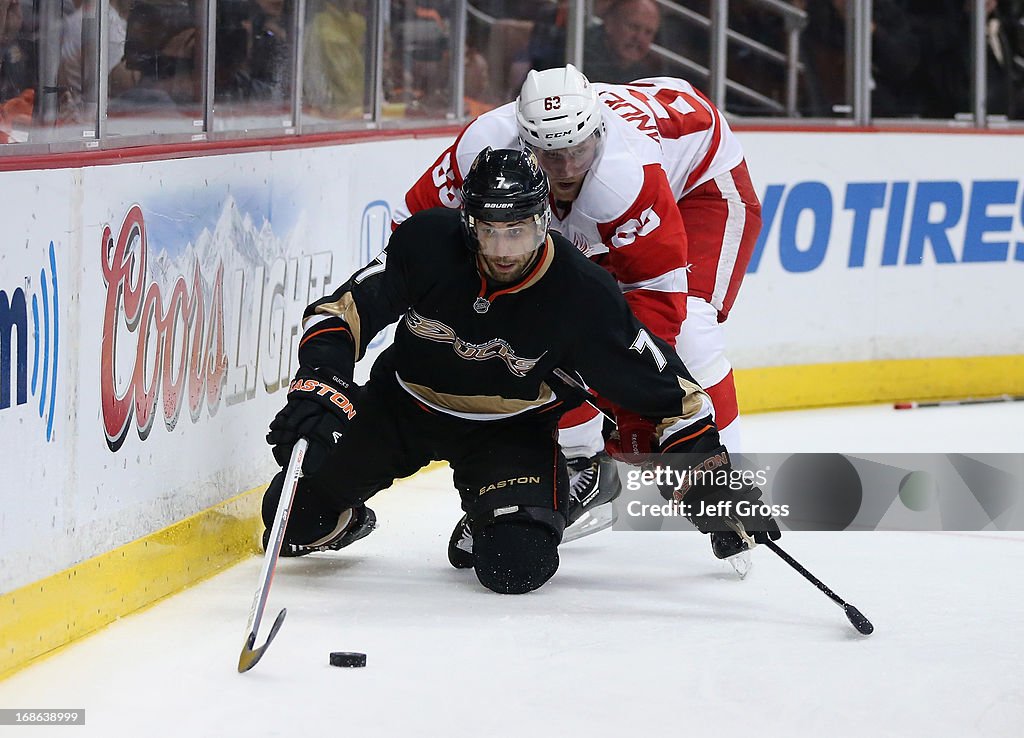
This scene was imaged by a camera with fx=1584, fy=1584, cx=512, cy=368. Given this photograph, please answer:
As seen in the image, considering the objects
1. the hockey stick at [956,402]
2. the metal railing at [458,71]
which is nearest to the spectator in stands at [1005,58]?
the metal railing at [458,71]

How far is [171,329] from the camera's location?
357 centimetres

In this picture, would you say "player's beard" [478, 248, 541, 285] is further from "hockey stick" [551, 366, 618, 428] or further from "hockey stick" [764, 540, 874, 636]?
"hockey stick" [764, 540, 874, 636]

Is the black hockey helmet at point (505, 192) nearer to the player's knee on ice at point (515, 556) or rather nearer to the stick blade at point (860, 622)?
the player's knee on ice at point (515, 556)

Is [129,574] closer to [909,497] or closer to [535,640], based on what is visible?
[535,640]

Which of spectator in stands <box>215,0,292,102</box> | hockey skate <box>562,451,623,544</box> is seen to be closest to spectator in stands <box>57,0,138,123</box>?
spectator in stands <box>215,0,292,102</box>

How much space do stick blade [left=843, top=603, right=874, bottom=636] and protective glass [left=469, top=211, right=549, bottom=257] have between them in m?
1.01

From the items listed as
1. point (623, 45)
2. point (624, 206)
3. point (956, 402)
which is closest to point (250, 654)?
point (624, 206)

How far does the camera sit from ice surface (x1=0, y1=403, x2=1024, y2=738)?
2.72 metres

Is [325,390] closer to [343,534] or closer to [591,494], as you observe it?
[343,534]

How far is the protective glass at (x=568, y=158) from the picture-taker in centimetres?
358

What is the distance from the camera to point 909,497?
488cm

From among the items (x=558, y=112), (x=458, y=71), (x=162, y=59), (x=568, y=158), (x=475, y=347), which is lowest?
(x=475, y=347)

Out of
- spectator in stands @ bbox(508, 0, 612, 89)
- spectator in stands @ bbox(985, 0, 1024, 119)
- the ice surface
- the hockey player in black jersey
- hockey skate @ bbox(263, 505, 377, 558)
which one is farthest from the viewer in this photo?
spectator in stands @ bbox(985, 0, 1024, 119)

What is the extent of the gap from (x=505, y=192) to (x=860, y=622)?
115cm
